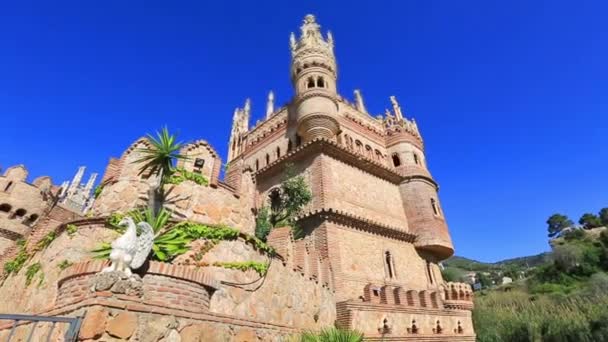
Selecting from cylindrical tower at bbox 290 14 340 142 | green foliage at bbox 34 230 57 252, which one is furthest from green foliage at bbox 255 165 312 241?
green foliage at bbox 34 230 57 252

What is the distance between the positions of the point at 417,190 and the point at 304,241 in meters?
11.7

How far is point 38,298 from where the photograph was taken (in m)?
7.55

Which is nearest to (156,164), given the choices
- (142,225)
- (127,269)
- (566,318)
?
(142,225)

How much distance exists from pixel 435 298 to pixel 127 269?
568 inches

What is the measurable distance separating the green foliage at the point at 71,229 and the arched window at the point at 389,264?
13.4 m

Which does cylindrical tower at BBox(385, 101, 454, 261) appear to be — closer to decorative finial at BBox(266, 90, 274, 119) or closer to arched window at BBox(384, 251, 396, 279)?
arched window at BBox(384, 251, 396, 279)

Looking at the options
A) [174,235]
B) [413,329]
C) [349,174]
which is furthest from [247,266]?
[349,174]

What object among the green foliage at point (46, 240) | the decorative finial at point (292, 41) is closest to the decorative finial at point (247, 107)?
the decorative finial at point (292, 41)

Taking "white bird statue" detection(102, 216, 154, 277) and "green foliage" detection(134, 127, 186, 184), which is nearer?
"white bird statue" detection(102, 216, 154, 277)

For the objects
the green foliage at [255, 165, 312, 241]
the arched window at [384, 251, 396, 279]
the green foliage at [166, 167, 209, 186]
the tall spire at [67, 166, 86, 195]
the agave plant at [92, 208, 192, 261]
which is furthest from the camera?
the tall spire at [67, 166, 86, 195]

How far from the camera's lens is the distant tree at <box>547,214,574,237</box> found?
69.6m

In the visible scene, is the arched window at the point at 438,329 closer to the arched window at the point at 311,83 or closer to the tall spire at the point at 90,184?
the arched window at the point at 311,83

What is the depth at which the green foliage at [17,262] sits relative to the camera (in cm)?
874

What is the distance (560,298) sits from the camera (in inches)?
1409
